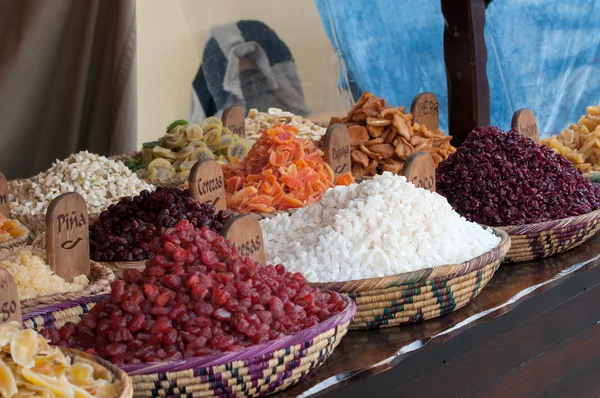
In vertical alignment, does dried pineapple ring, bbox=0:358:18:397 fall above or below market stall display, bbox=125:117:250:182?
below

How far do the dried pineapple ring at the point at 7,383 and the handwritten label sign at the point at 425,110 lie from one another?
2509 mm

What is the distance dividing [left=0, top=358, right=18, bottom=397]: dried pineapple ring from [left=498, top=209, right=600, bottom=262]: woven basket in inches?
58.5

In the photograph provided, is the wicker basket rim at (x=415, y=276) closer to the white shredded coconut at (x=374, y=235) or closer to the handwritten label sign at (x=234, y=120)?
the white shredded coconut at (x=374, y=235)

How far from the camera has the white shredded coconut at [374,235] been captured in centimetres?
179

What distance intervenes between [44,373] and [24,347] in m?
0.05

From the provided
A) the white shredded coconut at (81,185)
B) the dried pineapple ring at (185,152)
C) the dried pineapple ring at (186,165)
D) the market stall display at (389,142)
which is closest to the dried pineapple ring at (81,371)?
the white shredded coconut at (81,185)

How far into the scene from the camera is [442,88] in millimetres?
4941

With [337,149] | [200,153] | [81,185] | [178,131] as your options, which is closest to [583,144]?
[337,149]

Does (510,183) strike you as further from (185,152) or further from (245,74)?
(245,74)

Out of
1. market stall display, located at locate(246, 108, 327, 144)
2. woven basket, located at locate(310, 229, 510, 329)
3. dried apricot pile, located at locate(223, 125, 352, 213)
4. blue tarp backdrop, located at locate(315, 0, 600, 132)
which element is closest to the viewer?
woven basket, located at locate(310, 229, 510, 329)

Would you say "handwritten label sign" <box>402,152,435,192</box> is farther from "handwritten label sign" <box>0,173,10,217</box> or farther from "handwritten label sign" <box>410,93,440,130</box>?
"handwritten label sign" <box>0,173,10,217</box>

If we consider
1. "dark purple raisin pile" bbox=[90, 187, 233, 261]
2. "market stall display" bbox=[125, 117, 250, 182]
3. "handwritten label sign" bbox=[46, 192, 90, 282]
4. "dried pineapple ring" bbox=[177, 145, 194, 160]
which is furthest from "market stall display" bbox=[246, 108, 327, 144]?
"handwritten label sign" bbox=[46, 192, 90, 282]

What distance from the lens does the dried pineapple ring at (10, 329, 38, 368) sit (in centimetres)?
113

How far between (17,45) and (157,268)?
332cm
